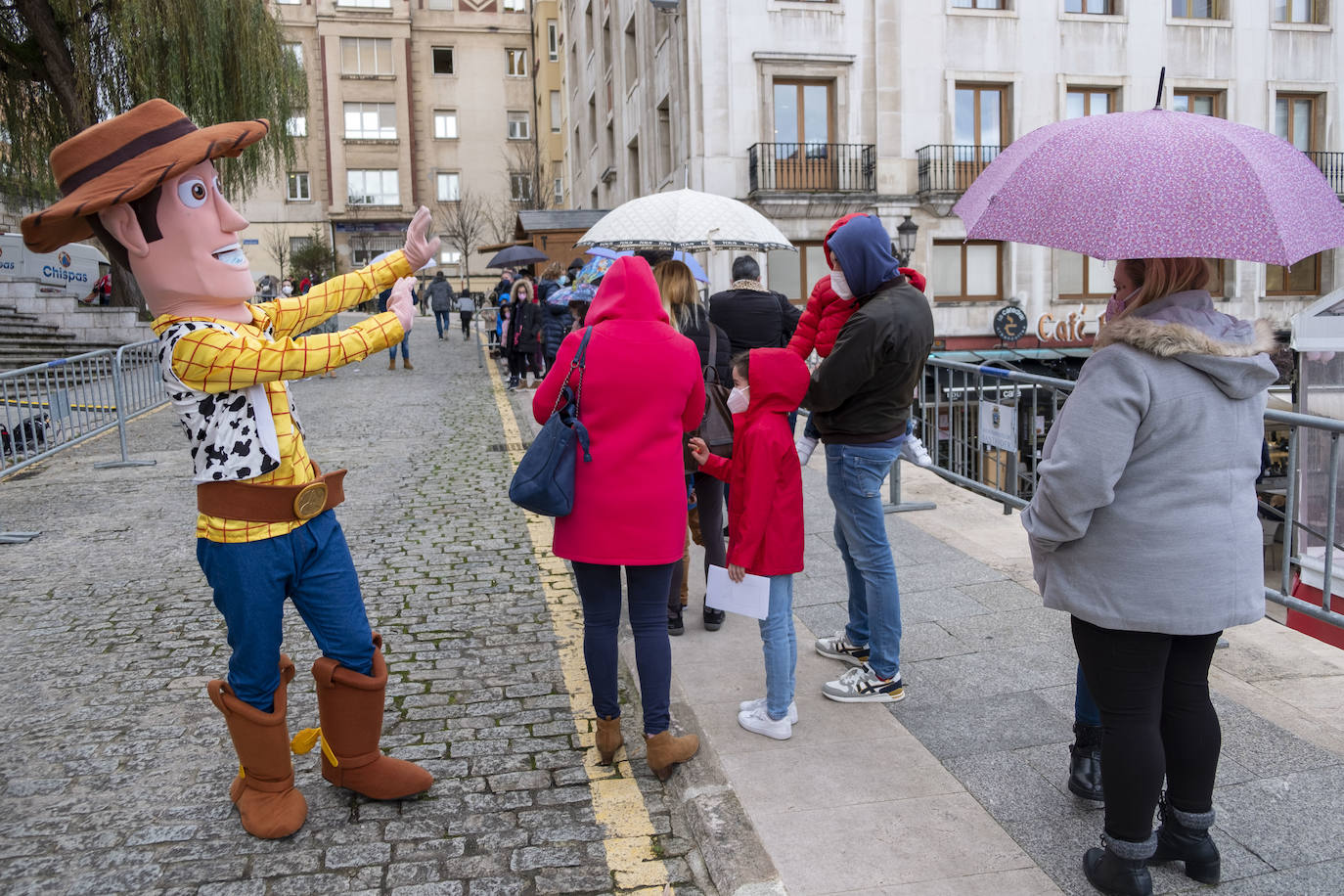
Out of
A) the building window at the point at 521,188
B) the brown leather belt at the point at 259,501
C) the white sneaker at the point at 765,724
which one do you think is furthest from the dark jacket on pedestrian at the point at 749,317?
the building window at the point at 521,188

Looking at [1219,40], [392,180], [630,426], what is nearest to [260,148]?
[630,426]

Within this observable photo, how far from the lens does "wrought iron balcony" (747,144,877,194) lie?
22.6 metres

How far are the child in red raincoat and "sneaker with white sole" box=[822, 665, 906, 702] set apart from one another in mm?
356

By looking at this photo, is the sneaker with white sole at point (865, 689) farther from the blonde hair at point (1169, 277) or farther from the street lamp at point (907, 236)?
the street lamp at point (907, 236)

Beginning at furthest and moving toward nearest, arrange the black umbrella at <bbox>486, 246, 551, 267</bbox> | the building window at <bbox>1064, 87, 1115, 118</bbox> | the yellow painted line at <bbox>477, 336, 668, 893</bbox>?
the building window at <bbox>1064, 87, 1115, 118</bbox> → the black umbrella at <bbox>486, 246, 551, 267</bbox> → the yellow painted line at <bbox>477, 336, 668, 893</bbox>

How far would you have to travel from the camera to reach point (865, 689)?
4.10 m

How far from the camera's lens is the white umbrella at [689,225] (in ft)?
20.0

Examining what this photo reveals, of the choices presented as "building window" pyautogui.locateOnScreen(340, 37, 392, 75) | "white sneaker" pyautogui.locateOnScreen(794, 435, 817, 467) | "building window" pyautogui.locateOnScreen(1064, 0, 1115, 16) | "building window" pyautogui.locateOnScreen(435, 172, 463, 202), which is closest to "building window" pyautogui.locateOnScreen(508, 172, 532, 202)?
"building window" pyautogui.locateOnScreen(435, 172, 463, 202)

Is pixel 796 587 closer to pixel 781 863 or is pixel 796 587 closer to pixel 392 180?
pixel 781 863

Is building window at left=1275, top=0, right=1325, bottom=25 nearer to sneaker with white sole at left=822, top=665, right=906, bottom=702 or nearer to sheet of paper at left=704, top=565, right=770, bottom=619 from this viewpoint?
sneaker with white sole at left=822, top=665, right=906, bottom=702

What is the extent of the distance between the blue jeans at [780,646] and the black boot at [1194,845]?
134cm

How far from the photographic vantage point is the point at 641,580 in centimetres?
353

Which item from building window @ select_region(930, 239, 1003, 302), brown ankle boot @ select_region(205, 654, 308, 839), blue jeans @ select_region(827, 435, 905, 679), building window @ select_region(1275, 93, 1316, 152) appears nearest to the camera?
brown ankle boot @ select_region(205, 654, 308, 839)

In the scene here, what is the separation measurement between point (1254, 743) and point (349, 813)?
3145 millimetres
